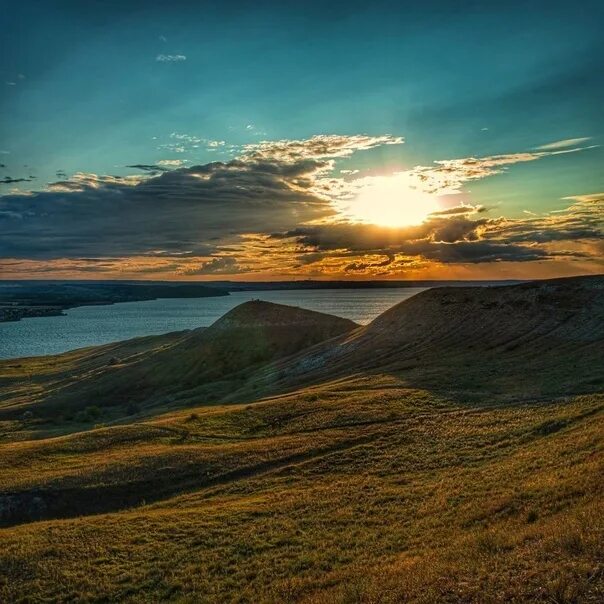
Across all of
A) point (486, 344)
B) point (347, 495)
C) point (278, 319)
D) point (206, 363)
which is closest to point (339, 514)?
point (347, 495)

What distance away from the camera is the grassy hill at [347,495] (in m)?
16.9

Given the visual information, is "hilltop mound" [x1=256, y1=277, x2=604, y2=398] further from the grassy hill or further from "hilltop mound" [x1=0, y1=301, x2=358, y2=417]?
"hilltop mound" [x1=0, y1=301, x2=358, y2=417]

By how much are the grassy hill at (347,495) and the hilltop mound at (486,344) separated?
570 millimetres

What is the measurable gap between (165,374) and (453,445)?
259 feet

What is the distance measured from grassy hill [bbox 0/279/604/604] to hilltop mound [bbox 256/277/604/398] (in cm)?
57

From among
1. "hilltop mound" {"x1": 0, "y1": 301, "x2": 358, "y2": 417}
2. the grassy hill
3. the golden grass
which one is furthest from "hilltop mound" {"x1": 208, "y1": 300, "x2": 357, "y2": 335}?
the golden grass

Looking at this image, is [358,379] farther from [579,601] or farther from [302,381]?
[579,601]

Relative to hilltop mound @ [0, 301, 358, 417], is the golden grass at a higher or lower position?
higher

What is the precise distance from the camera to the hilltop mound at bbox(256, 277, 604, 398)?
4897 cm

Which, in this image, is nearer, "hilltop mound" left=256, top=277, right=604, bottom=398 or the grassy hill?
the grassy hill

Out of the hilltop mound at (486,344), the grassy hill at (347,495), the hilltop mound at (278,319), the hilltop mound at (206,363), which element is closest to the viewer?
the grassy hill at (347,495)

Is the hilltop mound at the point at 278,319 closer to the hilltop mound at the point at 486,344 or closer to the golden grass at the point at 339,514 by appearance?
the hilltop mound at the point at 486,344

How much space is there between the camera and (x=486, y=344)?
67.8 metres

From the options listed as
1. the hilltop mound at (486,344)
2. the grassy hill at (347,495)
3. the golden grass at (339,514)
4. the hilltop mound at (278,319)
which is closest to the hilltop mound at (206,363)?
the hilltop mound at (278,319)
